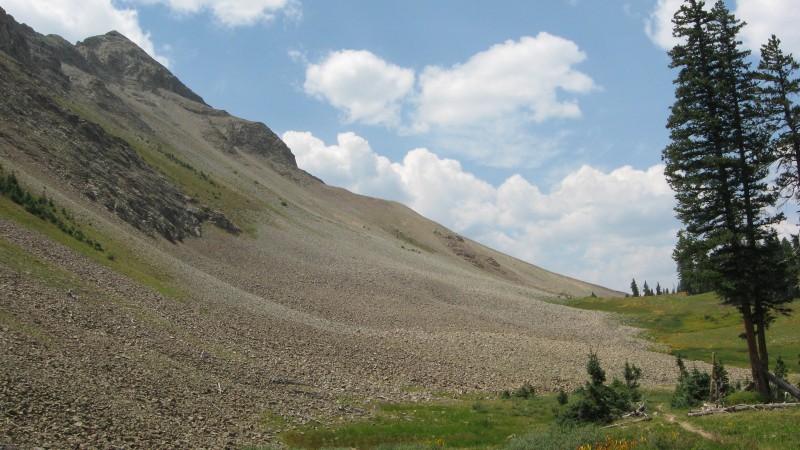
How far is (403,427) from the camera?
94.5 ft

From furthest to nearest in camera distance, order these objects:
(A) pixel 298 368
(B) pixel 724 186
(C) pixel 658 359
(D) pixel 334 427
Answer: (C) pixel 658 359, (A) pixel 298 368, (B) pixel 724 186, (D) pixel 334 427

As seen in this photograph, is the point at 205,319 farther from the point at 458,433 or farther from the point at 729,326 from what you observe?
the point at 729,326

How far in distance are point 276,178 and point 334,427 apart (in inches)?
6023

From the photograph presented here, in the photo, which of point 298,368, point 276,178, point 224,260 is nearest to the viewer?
point 298,368

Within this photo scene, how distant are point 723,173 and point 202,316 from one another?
1310 inches

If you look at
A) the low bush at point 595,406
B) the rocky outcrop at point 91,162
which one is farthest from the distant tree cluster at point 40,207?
the low bush at point 595,406

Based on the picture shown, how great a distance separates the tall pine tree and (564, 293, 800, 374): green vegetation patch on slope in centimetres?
1768

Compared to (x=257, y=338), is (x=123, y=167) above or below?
above

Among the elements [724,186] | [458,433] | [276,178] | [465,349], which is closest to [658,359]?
[465,349]

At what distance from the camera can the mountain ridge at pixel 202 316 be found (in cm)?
2306

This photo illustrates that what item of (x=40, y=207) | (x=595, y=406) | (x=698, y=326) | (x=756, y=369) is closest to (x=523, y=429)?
(x=595, y=406)

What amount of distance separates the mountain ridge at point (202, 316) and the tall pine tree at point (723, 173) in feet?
54.9

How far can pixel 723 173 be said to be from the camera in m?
29.7

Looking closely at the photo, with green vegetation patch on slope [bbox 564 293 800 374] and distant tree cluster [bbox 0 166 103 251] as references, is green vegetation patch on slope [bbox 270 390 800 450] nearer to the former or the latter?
green vegetation patch on slope [bbox 564 293 800 374]
